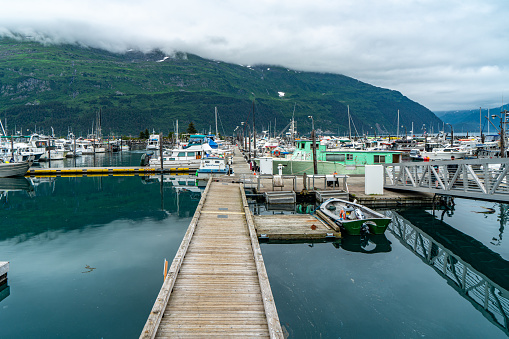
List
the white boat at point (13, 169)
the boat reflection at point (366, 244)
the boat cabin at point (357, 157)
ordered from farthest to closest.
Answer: the white boat at point (13, 169) → the boat cabin at point (357, 157) → the boat reflection at point (366, 244)

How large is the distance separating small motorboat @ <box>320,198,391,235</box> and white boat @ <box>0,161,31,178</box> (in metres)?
44.4

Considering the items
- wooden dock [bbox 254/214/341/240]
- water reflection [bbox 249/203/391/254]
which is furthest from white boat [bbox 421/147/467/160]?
wooden dock [bbox 254/214/341/240]

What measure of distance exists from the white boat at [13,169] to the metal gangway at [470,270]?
48.4 metres

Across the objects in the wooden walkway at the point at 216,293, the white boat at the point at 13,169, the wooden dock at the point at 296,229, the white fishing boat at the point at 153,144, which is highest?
the white fishing boat at the point at 153,144

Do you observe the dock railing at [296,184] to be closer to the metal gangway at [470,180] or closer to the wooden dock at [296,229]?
the metal gangway at [470,180]

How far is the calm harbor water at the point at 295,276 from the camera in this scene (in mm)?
9711

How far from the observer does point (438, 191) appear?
2048 cm

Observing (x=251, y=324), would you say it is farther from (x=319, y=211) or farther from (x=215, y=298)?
(x=319, y=211)

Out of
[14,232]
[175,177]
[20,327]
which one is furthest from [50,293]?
[175,177]

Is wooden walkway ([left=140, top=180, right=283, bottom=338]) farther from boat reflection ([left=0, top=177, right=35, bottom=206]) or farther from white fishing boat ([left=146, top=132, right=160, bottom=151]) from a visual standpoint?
white fishing boat ([left=146, top=132, right=160, bottom=151])

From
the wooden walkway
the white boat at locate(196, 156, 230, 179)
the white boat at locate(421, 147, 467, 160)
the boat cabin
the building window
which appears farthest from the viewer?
the white boat at locate(421, 147, 467, 160)

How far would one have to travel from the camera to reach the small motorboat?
1748 centimetres

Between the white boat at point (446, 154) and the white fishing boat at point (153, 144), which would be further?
the white fishing boat at point (153, 144)

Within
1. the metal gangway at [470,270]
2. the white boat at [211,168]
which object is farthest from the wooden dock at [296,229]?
the white boat at [211,168]
